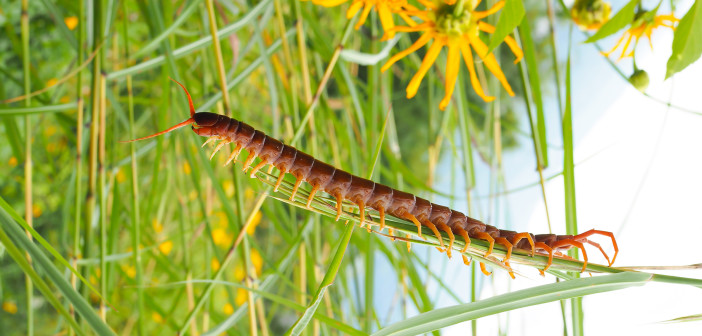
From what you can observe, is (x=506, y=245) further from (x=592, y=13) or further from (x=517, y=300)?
(x=592, y=13)

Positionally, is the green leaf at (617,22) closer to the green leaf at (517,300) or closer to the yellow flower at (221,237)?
the green leaf at (517,300)

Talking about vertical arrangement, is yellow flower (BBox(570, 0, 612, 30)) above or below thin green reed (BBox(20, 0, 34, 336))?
above

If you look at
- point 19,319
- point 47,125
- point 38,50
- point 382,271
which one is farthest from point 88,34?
point 382,271

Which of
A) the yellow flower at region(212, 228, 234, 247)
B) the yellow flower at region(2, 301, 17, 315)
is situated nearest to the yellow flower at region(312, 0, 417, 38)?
the yellow flower at region(212, 228, 234, 247)

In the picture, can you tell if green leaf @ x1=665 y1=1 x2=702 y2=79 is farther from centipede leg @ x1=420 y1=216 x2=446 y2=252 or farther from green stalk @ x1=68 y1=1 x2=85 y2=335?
green stalk @ x1=68 y1=1 x2=85 y2=335

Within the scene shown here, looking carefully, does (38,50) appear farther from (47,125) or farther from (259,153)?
(259,153)
